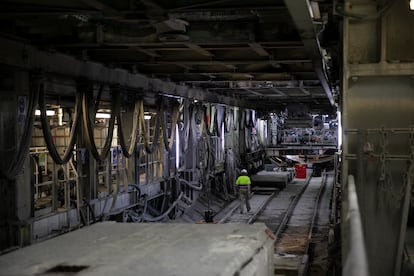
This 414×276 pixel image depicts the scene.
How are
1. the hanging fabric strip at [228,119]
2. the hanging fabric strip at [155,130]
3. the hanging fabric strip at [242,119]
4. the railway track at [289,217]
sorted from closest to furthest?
the railway track at [289,217]
the hanging fabric strip at [155,130]
the hanging fabric strip at [228,119]
the hanging fabric strip at [242,119]

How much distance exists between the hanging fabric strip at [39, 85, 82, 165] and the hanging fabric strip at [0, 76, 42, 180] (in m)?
0.20

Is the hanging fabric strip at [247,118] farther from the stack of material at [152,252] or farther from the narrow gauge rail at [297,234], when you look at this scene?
the stack of material at [152,252]

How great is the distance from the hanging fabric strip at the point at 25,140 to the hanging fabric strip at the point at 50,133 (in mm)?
196

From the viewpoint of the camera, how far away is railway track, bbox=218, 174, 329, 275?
11.7 meters

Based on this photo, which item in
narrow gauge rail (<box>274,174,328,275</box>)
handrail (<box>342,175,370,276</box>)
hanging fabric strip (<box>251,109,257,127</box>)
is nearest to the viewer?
handrail (<box>342,175,370,276</box>)

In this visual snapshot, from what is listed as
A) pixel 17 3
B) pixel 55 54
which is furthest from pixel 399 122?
pixel 55 54

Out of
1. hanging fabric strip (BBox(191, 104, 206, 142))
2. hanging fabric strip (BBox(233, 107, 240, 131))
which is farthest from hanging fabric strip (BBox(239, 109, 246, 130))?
hanging fabric strip (BBox(191, 104, 206, 142))

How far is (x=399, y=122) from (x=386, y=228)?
1.35 m

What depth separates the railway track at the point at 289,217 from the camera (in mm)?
11691

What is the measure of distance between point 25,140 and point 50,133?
2.36 feet

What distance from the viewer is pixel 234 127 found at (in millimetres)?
26859

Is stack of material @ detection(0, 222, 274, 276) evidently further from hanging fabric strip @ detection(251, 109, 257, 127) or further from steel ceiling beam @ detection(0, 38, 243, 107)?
hanging fabric strip @ detection(251, 109, 257, 127)

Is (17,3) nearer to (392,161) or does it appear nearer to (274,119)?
(392,161)

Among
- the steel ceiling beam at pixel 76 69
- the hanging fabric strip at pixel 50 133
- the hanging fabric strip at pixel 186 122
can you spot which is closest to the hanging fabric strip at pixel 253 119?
the hanging fabric strip at pixel 186 122
